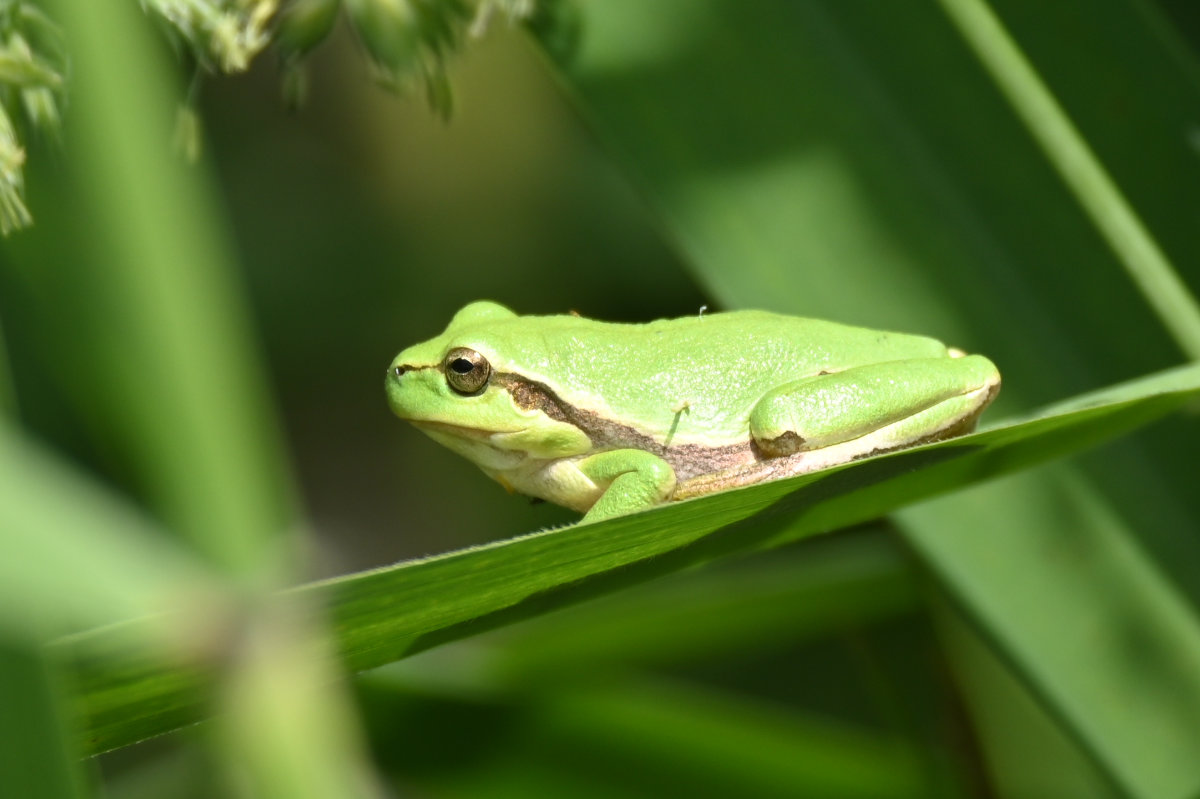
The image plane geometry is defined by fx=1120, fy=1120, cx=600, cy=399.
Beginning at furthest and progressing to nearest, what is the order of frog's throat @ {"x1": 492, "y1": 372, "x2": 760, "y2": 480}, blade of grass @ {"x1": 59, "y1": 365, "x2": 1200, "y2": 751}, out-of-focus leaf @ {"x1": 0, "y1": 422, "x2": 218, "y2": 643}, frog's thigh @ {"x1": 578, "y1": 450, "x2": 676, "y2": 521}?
1. frog's throat @ {"x1": 492, "y1": 372, "x2": 760, "y2": 480}
2. frog's thigh @ {"x1": 578, "y1": 450, "x2": 676, "y2": 521}
3. blade of grass @ {"x1": 59, "y1": 365, "x2": 1200, "y2": 751}
4. out-of-focus leaf @ {"x1": 0, "y1": 422, "x2": 218, "y2": 643}

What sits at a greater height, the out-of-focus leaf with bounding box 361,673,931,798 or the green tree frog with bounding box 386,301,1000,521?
the green tree frog with bounding box 386,301,1000,521

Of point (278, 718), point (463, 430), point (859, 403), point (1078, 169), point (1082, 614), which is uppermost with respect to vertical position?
point (463, 430)

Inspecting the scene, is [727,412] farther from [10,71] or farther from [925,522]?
[10,71]

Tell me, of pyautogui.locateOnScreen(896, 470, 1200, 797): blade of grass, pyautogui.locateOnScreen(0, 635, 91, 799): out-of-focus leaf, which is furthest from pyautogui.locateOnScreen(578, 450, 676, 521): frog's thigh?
pyautogui.locateOnScreen(0, 635, 91, 799): out-of-focus leaf

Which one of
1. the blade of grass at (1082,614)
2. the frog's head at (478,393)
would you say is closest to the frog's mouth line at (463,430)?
the frog's head at (478,393)

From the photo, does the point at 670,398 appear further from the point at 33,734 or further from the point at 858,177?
the point at 33,734

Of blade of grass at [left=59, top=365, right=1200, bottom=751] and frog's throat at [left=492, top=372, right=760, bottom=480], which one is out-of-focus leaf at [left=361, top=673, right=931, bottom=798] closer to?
frog's throat at [left=492, top=372, right=760, bottom=480]

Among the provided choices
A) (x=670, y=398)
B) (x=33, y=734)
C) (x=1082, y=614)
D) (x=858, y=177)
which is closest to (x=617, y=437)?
(x=670, y=398)

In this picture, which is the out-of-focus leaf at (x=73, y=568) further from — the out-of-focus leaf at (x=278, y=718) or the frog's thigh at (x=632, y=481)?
the frog's thigh at (x=632, y=481)
